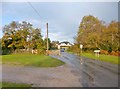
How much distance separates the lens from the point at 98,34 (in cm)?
6731

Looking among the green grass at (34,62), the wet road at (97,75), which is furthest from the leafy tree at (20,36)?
the wet road at (97,75)

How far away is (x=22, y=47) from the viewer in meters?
78.9

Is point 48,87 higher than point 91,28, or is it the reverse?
point 91,28

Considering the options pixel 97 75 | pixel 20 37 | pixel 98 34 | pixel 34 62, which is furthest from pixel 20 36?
pixel 97 75

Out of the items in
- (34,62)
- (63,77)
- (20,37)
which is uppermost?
(20,37)

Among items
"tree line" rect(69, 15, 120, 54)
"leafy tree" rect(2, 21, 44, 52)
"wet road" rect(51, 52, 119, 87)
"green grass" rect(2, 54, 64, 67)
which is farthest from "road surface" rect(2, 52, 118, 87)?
"leafy tree" rect(2, 21, 44, 52)

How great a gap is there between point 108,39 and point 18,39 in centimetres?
2894

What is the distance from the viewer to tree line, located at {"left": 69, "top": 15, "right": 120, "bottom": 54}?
6216 cm

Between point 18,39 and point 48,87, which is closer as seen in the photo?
point 48,87

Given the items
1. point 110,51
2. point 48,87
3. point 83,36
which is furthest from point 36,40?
point 48,87

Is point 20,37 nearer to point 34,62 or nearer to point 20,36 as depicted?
point 20,36

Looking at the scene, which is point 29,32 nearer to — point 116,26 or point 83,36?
point 83,36

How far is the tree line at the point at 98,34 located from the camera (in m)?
62.2

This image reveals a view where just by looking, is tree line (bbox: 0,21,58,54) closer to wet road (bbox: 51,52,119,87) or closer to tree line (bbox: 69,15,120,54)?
tree line (bbox: 69,15,120,54)
